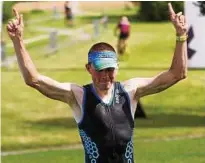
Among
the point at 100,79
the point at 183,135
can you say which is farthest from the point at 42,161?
the point at 100,79

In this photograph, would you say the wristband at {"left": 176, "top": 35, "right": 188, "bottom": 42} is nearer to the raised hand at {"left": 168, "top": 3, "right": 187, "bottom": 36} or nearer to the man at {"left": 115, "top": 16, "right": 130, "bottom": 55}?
the raised hand at {"left": 168, "top": 3, "right": 187, "bottom": 36}

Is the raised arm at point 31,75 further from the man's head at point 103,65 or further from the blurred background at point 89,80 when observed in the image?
the blurred background at point 89,80

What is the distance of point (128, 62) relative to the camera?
38.8 m

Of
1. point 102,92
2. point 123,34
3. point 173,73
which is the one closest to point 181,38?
point 173,73

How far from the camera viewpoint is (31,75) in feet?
22.0

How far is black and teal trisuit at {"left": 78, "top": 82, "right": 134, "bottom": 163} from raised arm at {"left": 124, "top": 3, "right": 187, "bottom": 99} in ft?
0.70

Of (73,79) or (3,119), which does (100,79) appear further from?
(73,79)

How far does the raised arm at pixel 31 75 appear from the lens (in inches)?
259

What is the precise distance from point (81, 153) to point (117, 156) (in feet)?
32.8

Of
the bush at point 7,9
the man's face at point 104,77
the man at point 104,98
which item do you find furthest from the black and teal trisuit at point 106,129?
the bush at point 7,9

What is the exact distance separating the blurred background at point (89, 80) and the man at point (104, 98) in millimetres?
7987

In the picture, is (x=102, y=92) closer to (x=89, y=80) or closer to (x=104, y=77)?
(x=104, y=77)

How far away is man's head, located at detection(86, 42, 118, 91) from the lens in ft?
22.0

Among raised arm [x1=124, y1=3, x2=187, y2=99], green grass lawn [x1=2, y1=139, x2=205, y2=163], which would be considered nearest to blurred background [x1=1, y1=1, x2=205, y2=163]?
green grass lawn [x1=2, y1=139, x2=205, y2=163]
